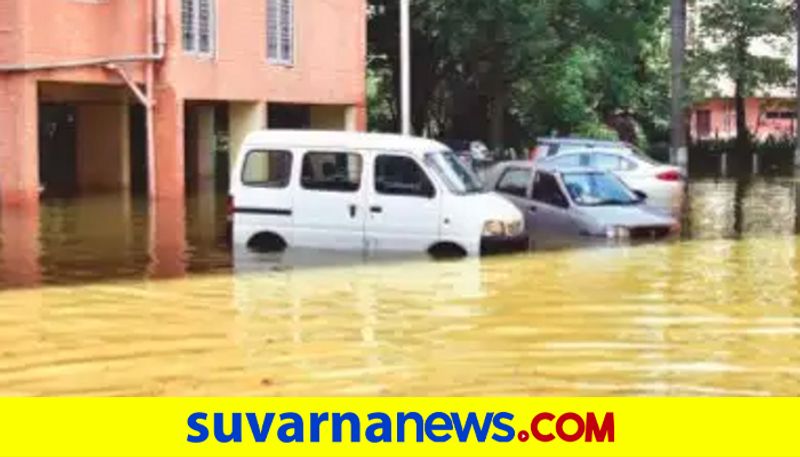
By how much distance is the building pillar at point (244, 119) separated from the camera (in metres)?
32.0

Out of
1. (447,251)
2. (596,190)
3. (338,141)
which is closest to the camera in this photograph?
(447,251)

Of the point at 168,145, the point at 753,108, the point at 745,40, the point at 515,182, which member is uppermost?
the point at 745,40

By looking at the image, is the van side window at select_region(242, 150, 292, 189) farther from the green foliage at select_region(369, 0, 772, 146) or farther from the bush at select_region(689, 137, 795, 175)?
Answer: the bush at select_region(689, 137, 795, 175)

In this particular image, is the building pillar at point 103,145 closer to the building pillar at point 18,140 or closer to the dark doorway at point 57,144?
the dark doorway at point 57,144

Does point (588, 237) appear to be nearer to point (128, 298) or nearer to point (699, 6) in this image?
point (128, 298)

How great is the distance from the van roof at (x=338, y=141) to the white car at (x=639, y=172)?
34.0 feet

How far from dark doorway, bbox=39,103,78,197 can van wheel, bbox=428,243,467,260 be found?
21.1 meters

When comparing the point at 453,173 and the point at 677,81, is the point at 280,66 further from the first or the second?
the point at 453,173

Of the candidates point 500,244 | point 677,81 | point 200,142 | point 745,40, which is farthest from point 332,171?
point 745,40

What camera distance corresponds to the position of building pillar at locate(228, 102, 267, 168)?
32.0 metres

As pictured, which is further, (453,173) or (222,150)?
(222,150)

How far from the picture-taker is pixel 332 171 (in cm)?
1791

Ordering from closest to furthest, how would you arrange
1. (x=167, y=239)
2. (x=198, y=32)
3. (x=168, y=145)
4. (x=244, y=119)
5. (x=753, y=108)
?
(x=167, y=239) < (x=168, y=145) < (x=198, y=32) < (x=244, y=119) < (x=753, y=108)

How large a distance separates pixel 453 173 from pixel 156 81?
11889 mm
